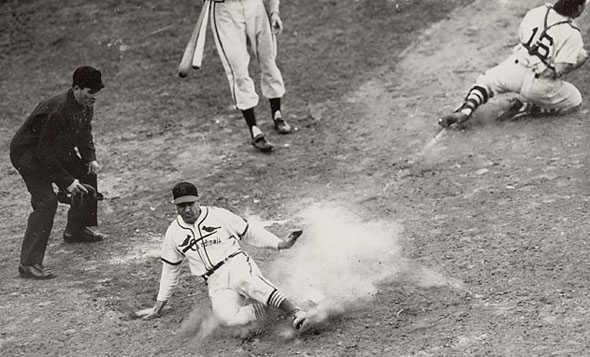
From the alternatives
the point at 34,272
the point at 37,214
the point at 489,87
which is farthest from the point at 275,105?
the point at 34,272

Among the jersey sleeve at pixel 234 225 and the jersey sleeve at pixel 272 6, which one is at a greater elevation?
the jersey sleeve at pixel 272 6

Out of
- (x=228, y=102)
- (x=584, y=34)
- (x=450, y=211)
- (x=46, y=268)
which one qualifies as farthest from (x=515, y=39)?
(x=46, y=268)

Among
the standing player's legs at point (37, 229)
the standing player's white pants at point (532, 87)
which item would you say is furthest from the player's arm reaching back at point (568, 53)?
the standing player's legs at point (37, 229)

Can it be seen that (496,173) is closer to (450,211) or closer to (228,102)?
(450,211)

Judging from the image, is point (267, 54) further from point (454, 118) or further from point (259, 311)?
point (259, 311)

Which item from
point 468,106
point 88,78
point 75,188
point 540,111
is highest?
point 88,78

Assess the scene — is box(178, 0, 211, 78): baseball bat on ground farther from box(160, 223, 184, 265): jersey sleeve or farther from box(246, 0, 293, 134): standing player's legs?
box(160, 223, 184, 265): jersey sleeve

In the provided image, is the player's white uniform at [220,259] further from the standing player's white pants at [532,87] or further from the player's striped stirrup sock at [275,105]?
the standing player's white pants at [532,87]
